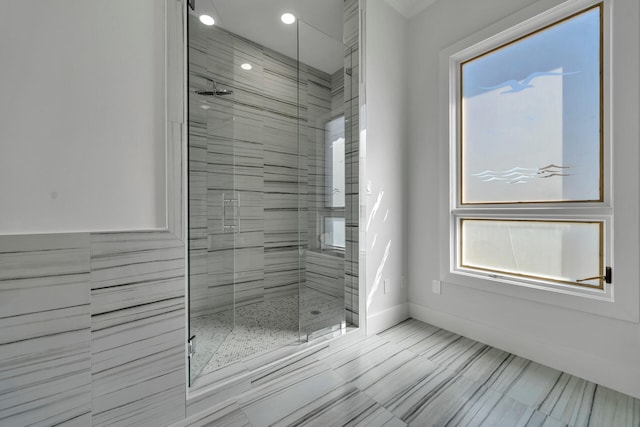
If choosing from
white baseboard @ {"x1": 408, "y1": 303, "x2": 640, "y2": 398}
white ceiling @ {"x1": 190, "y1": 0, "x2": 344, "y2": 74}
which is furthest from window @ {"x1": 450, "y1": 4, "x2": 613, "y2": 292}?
white ceiling @ {"x1": 190, "y1": 0, "x2": 344, "y2": 74}

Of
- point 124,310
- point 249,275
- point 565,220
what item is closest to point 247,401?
point 124,310

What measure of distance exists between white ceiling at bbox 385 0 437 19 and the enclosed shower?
49 cm

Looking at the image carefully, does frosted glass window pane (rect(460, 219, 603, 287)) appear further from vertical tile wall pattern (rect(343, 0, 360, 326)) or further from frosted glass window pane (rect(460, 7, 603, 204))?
vertical tile wall pattern (rect(343, 0, 360, 326))

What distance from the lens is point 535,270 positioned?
1.77 meters

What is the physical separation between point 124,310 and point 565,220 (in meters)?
2.44

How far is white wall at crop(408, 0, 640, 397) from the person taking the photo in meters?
1.45

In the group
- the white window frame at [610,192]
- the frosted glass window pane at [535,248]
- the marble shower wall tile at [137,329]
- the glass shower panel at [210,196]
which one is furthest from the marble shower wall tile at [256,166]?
the white window frame at [610,192]

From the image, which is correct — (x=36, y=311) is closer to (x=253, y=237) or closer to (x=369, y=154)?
(x=253, y=237)

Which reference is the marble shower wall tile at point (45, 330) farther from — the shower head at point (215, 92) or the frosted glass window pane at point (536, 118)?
the frosted glass window pane at point (536, 118)

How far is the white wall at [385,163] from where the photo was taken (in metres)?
2.15

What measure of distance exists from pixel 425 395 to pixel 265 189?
220cm

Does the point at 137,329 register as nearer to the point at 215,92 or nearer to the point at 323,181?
the point at 323,181

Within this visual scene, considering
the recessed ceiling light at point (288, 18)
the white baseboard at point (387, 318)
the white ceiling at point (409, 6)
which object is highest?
the white ceiling at point (409, 6)

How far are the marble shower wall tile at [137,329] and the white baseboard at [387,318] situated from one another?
1.38 metres
